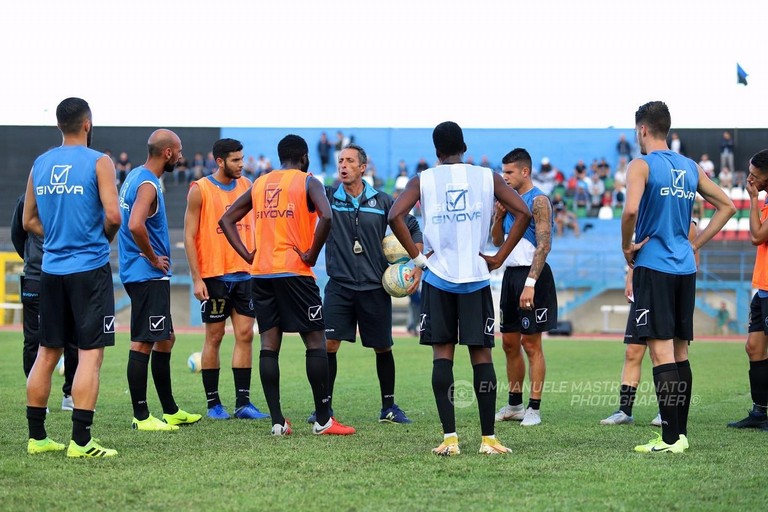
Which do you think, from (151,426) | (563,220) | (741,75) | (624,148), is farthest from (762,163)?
(624,148)

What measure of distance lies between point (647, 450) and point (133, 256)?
467 cm

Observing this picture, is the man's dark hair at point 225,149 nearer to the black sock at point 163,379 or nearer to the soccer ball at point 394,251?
the soccer ball at point 394,251

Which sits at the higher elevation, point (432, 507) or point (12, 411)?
point (432, 507)

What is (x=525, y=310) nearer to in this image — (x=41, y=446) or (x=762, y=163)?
(x=762, y=163)

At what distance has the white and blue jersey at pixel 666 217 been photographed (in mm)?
7047

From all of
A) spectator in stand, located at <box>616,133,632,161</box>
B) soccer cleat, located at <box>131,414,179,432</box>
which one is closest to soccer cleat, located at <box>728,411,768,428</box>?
soccer cleat, located at <box>131,414,179,432</box>

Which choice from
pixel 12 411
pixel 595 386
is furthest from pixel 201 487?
pixel 595 386

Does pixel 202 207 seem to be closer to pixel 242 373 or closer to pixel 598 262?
pixel 242 373

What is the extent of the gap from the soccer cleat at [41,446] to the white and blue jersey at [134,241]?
178 centimetres

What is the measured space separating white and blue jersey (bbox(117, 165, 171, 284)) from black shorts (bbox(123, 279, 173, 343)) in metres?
0.07

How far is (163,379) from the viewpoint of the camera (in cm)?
873

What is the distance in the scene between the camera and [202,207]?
918 centimetres

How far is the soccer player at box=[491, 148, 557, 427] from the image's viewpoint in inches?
354

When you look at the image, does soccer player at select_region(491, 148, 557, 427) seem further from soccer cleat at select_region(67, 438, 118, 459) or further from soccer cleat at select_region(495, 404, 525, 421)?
soccer cleat at select_region(67, 438, 118, 459)
